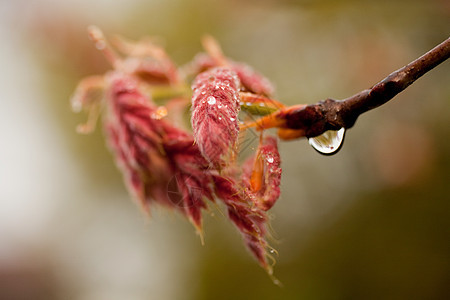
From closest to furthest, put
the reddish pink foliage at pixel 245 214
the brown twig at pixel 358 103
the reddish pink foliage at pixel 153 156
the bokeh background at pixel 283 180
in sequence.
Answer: the brown twig at pixel 358 103
the reddish pink foliage at pixel 245 214
the reddish pink foliage at pixel 153 156
the bokeh background at pixel 283 180

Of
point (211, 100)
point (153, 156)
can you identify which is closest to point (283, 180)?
point (153, 156)

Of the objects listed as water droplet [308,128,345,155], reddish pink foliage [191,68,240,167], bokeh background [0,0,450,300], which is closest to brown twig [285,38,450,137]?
water droplet [308,128,345,155]

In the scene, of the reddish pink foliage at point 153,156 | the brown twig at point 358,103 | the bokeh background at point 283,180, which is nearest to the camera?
the brown twig at point 358,103

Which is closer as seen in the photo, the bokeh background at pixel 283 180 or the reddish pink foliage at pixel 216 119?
the reddish pink foliage at pixel 216 119

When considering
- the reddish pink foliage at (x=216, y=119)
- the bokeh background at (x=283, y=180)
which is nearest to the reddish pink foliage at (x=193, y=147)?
the reddish pink foliage at (x=216, y=119)

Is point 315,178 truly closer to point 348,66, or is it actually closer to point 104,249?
point 348,66

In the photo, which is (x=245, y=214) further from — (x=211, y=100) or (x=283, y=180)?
(x=283, y=180)

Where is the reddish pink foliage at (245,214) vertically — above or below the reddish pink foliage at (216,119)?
below

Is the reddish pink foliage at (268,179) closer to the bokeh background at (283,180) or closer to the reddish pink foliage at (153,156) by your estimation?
the reddish pink foliage at (153,156)
